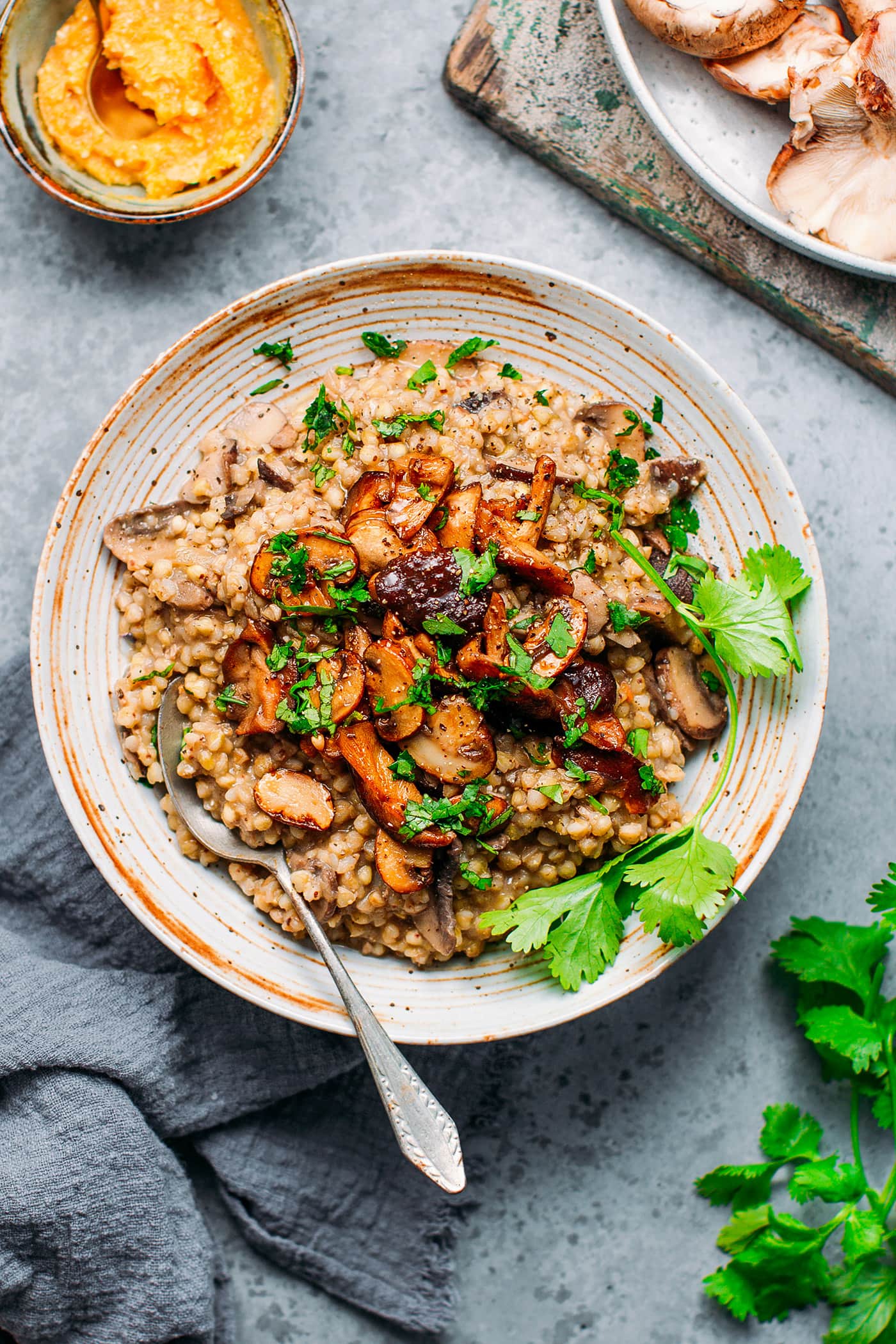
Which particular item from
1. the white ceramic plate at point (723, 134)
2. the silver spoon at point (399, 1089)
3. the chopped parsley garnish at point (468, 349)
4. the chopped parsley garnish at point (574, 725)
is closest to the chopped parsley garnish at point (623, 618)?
the chopped parsley garnish at point (574, 725)

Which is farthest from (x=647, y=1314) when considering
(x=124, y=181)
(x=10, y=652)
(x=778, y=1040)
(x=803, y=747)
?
(x=124, y=181)

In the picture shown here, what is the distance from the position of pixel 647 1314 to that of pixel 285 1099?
187 cm

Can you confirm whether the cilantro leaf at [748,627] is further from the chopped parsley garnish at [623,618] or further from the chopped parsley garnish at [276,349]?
the chopped parsley garnish at [276,349]

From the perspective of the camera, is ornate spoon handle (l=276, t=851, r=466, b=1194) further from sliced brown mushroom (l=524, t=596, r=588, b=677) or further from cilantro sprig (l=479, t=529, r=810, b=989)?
sliced brown mushroom (l=524, t=596, r=588, b=677)

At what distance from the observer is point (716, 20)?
3.85 metres

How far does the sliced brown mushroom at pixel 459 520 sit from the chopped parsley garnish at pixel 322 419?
1.93ft

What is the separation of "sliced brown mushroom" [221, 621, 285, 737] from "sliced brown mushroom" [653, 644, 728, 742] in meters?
1.39

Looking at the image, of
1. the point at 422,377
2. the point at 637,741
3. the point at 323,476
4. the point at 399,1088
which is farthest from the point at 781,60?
the point at 399,1088

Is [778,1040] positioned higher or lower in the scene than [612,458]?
lower

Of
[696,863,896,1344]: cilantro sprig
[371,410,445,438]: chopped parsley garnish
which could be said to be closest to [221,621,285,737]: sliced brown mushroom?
[371,410,445,438]: chopped parsley garnish

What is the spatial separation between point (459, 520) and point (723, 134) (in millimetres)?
2140

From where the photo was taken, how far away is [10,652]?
14.3ft

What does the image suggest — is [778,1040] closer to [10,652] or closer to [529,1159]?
[529,1159]

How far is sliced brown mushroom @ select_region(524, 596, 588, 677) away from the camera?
3.36m
